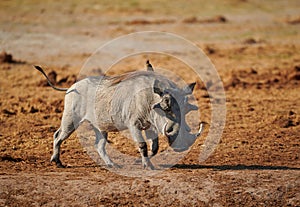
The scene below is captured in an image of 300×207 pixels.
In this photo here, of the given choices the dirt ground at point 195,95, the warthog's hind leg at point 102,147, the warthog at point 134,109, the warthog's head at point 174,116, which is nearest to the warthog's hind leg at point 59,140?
the warthog at point 134,109

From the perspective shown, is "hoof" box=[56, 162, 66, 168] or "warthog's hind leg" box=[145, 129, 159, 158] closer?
"warthog's hind leg" box=[145, 129, 159, 158]

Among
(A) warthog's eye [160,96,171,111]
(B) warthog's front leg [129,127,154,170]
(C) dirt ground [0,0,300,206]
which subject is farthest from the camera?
(B) warthog's front leg [129,127,154,170]

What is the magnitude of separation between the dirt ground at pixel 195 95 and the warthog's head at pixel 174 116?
1.35 ft

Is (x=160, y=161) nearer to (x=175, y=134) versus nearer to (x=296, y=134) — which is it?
(x=175, y=134)

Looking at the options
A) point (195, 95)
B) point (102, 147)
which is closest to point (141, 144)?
point (102, 147)

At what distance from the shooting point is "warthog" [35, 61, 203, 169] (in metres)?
7.05

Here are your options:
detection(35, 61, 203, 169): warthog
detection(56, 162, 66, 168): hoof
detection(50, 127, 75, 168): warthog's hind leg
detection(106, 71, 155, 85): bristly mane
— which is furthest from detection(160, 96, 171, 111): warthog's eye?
detection(56, 162, 66, 168): hoof

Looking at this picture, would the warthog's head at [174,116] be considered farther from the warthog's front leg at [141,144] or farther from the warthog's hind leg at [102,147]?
the warthog's hind leg at [102,147]

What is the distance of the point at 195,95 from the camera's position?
12.8 m

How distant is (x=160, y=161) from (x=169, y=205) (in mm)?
1678

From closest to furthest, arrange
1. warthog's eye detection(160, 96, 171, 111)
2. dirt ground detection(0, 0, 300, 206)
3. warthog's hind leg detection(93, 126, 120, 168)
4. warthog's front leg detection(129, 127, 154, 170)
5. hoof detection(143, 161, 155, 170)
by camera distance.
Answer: dirt ground detection(0, 0, 300, 206)
warthog's eye detection(160, 96, 171, 111)
warthog's front leg detection(129, 127, 154, 170)
hoof detection(143, 161, 155, 170)
warthog's hind leg detection(93, 126, 120, 168)

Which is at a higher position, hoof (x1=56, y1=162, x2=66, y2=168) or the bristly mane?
the bristly mane

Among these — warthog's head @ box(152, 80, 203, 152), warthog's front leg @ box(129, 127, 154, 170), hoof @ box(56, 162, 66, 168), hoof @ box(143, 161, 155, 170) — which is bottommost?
hoof @ box(56, 162, 66, 168)

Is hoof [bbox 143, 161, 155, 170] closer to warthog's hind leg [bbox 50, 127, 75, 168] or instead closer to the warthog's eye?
the warthog's eye
